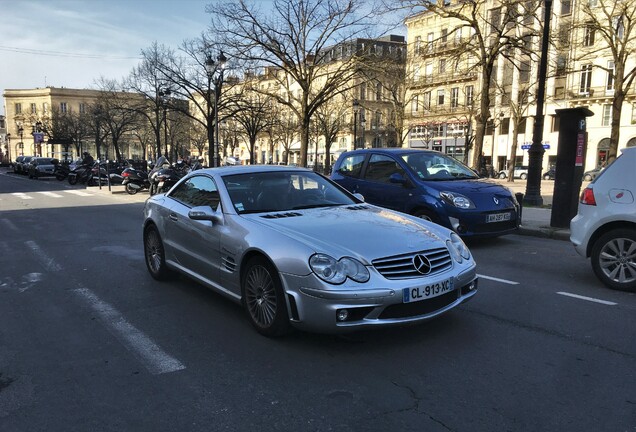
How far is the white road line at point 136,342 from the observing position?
12.7ft

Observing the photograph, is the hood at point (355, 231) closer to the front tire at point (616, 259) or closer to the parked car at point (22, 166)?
the front tire at point (616, 259)

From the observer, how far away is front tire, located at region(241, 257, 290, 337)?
417 centimetres

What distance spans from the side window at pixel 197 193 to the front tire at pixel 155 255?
23.7 inches

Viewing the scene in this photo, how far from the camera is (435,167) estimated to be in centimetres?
942

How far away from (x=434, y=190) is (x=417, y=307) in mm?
4947

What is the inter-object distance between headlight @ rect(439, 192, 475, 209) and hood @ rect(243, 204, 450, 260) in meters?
3.52

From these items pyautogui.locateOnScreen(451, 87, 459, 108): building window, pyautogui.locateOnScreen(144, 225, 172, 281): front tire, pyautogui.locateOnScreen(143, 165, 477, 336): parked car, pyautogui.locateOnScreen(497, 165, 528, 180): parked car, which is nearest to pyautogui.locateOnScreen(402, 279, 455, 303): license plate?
pyautogui.locateOnScreen(143, 165, 477, 336): parked car

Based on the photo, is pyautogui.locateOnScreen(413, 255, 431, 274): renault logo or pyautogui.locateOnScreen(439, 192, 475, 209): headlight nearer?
pyautogui.locateOnScreen(413, 255, 431, 274): renault logo

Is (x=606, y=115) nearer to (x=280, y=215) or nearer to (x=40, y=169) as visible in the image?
(x=40, y=169)

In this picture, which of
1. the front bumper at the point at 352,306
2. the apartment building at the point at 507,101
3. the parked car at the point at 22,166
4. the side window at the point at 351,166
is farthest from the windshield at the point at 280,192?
the parked car at the point at 22,166

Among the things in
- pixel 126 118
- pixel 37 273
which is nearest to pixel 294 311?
pixel 37 273

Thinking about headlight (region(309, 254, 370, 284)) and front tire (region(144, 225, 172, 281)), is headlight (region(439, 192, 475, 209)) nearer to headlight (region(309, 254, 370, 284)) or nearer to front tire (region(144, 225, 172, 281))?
front tire (region(144, 225, 172, 281))

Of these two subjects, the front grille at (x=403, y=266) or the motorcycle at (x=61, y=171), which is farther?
the motorcycle at (x=61, y=171)

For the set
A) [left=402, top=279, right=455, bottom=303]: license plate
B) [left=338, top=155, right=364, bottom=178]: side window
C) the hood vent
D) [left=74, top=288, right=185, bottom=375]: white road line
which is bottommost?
[left=74, top=288, right=185, bottom=375]: white road line
